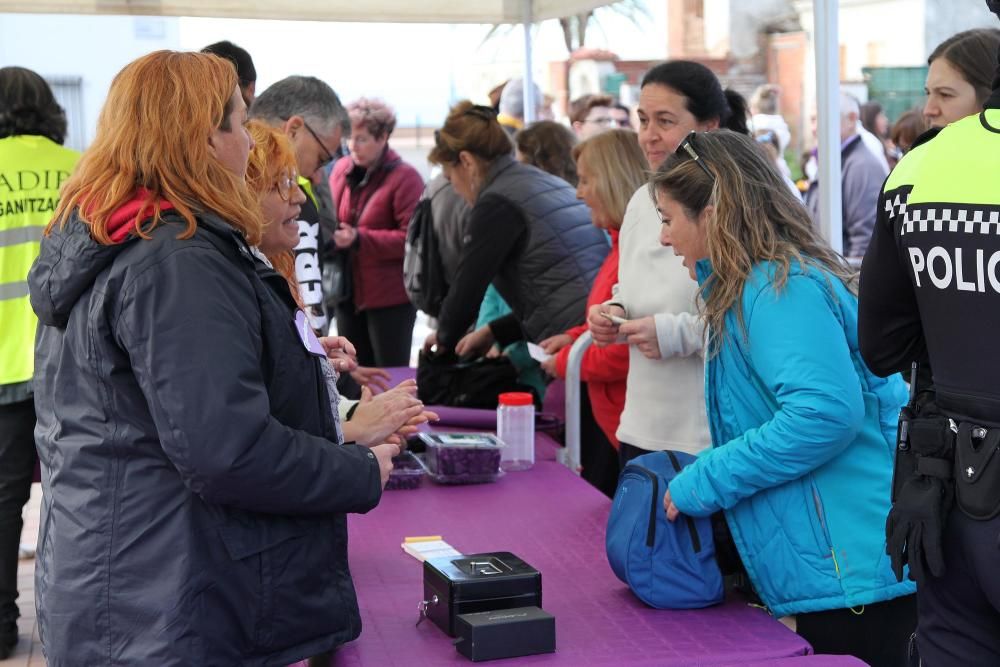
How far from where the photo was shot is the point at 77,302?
1500mm

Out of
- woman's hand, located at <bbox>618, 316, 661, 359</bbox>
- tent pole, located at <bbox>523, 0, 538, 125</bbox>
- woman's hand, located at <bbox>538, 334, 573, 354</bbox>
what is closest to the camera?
woman's hand, located at <bbox>618, 316, 661, 359</bbox>

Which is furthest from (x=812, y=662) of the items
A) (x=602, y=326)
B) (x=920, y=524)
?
(x=602, y=326)

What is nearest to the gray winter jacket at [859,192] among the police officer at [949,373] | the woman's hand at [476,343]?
the woman's hand at [476,343]

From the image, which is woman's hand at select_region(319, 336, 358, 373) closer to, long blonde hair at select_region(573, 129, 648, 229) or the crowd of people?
the crowd of people

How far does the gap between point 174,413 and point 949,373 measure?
98 cm

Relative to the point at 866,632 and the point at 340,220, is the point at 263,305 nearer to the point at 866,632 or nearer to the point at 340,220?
the point at 866,632

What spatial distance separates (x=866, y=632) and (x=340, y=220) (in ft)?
12.0

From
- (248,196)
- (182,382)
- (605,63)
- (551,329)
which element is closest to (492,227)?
(551,329)

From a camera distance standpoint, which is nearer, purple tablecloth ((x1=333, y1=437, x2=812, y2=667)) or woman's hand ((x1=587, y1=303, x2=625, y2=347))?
purple tablecloth ((x1=333, y1=437, x2=812, y2=667))

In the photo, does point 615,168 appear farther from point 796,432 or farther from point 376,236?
point 376,236

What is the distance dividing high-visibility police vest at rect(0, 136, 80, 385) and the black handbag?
3.67ft

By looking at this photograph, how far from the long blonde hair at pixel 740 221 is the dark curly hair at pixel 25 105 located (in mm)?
2014

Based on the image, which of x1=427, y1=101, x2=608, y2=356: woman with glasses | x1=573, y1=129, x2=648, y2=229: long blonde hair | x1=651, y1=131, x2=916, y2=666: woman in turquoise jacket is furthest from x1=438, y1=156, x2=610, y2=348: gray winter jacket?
x1=651, y1=131, x2=916, y2=666: woman in turquoise jacket

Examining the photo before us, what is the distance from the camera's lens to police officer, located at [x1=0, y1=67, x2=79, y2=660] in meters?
3.26
